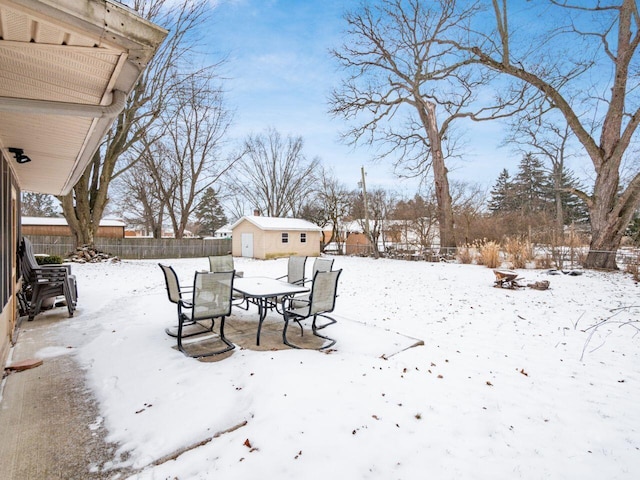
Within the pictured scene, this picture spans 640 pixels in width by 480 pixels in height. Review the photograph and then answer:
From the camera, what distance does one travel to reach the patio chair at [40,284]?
4965 millimetres

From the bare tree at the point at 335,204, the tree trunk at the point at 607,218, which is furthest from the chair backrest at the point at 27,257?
the bare tree at the point at 335,204

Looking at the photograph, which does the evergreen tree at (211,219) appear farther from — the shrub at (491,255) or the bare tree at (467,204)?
the shrub at (491,255)

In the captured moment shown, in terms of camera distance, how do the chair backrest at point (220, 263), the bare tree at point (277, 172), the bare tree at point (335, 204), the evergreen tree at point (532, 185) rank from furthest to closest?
the bare tree at point (277, 172) → the evergreen tree at point (532, 185) → the bare tree at point (335, 204) → the chair backrest at point (220, 263)

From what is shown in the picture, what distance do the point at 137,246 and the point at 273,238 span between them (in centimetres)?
782

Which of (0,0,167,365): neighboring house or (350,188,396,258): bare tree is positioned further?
(350,188,396,258): bare tree

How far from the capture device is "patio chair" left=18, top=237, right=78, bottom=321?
496 cm

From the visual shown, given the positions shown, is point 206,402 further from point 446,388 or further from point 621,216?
point 621,216

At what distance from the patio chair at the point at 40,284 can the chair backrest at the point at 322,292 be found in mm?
4047

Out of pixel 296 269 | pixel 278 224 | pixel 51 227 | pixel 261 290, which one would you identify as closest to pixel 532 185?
pixel 278 224

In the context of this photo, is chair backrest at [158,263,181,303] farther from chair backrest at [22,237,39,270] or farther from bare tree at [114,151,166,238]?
bare tree at [114,151,166,238]

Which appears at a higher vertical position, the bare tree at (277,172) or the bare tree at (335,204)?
the bare tree at (277,172)

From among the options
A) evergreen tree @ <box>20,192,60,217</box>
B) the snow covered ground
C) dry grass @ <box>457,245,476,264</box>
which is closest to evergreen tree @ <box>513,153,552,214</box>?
dry grass @ <box>457,245,476,264</box>

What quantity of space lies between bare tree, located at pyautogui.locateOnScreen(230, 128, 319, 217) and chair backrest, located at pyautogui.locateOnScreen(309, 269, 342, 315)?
81.5 ft

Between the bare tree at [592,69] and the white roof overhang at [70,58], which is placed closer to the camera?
the white roof overhang at [70,58]
